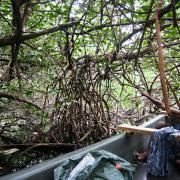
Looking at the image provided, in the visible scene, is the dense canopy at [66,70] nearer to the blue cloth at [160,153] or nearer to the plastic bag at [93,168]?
the blue cloth at [160,153]

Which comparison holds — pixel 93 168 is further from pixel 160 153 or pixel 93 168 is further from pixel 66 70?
pixel 66 70

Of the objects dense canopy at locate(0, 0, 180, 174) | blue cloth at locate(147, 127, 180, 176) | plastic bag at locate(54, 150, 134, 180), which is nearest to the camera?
plastic bag at locate(54, 150, 134, 180)

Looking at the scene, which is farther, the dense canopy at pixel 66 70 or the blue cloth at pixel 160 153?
the dense canopy at pixel 66 70

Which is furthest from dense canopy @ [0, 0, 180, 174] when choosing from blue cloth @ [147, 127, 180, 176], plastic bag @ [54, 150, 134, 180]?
plastic bag @ [54, 150, 134, 180]

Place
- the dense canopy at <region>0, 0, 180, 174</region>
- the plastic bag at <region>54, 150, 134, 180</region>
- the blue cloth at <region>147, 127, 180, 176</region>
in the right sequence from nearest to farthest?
the plastic bag at <region>54, 150, 134, 180</region>
the blue cloth at <region>147, 127, 180, 176</region>
the dense canopy at <region>0, 0, 180, 174</region>

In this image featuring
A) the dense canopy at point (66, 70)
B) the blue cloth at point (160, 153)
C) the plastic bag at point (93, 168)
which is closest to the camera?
the plastic bag at point (93, 168)

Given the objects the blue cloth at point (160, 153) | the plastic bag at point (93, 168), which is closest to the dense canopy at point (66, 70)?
the blue cloth at point (160, 153)

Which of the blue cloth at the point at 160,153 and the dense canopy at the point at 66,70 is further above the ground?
the dense canopy at the point at 66,70

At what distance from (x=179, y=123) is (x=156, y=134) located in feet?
0.77

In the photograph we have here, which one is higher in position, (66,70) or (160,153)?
(66,70)

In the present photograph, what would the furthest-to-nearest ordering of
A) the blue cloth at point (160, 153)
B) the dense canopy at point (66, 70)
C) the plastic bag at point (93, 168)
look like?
the dense canopy at point (66, 70) < the blue cloth at point (160, 153) < the plastic bag at point (93, 168)

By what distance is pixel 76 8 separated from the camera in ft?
10.0

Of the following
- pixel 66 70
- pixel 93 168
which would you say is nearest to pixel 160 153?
pixel 93 168

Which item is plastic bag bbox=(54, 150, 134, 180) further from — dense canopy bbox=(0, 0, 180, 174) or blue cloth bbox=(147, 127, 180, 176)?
dense canopy bbox=(0, 0, 180, 174)
